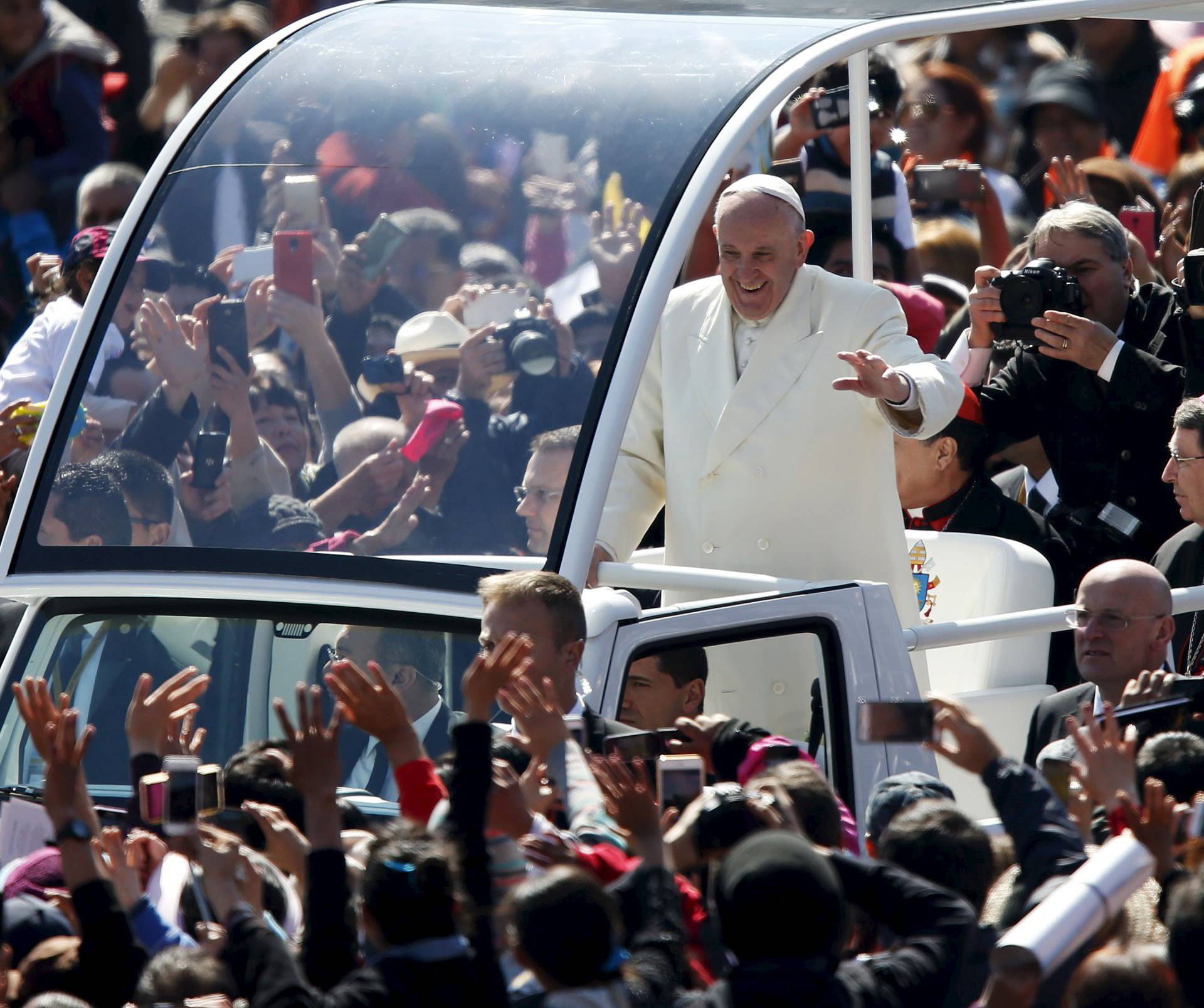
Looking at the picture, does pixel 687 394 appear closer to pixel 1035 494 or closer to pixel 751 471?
pixel 751 471

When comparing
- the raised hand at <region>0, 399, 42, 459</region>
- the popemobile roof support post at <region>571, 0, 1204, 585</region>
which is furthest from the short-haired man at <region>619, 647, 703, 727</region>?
the raised hand at <region>0, 399, 42, 459</region>

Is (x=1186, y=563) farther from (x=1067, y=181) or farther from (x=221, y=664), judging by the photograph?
(x=221, y=664)

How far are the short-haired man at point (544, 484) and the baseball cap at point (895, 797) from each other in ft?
3.74

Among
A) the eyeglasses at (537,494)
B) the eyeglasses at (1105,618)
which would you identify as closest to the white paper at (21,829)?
the eyeglasses at (537,494)

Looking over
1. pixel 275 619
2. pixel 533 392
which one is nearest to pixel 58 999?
pixel 275 619

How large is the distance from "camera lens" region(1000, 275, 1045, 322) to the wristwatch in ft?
11.8

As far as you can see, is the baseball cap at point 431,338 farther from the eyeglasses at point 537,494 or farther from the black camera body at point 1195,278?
the black camera body at point 1195,278

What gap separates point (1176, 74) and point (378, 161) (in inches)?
211

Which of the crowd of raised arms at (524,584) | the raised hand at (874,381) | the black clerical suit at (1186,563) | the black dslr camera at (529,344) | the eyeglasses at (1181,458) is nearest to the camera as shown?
the crowd of raised arms at (524,584)

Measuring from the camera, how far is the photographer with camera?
6539 millimetres

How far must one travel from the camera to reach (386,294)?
5.74 meters

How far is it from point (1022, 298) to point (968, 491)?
0.65 meters

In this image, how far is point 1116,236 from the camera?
6.77 meters

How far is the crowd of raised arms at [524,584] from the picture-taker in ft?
11.9
